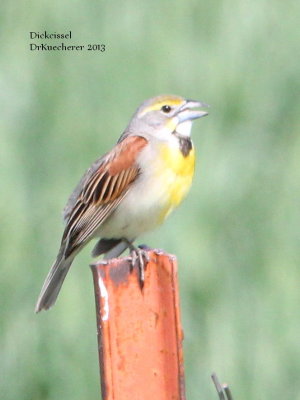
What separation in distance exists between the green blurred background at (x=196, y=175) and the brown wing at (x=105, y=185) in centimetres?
25

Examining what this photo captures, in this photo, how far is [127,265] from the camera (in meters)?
2.85

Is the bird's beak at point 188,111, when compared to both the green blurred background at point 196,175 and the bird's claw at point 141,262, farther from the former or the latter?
the bird's claw at point 141,262

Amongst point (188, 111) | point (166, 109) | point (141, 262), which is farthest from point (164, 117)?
point (141, 262)

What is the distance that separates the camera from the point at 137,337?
2.72 metres

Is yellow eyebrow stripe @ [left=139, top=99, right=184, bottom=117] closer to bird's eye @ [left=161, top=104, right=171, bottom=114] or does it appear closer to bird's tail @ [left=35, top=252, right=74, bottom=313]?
bird's eye @ [left=161, top=104, right=171, bottom=114]

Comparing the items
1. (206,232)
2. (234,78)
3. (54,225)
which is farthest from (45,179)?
(234,78)

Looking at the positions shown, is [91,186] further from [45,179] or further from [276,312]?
[276,312]

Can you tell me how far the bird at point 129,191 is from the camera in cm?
458

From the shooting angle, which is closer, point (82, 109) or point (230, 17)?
point (82, 109)

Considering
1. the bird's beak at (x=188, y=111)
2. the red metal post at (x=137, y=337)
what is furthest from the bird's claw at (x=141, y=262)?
the bird's beak at (x=188, y=111)

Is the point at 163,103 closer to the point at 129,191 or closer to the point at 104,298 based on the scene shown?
the point at 129,191

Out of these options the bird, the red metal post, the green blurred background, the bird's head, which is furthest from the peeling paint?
the bird's head

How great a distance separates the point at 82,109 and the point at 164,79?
16.5 inches

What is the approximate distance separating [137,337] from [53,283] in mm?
1701
